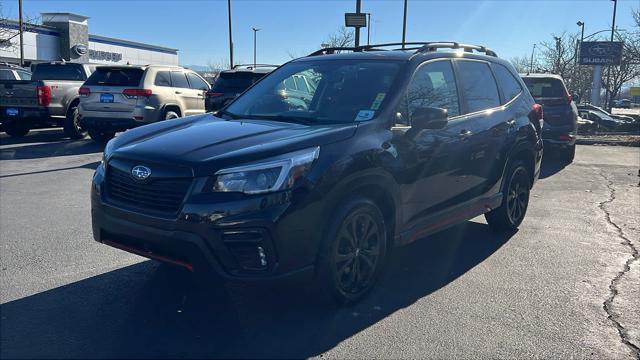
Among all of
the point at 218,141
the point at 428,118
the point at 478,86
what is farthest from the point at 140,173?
the point at 478,86

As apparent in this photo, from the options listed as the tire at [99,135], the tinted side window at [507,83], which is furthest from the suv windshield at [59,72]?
the tinted side window at [507,83]

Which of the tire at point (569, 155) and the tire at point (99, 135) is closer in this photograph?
the tire at point (569, 155)

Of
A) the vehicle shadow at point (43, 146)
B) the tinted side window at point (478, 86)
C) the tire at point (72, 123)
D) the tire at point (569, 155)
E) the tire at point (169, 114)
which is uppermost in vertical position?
the tinted side window at point (478, 86)

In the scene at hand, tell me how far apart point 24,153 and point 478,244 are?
9.58 meters

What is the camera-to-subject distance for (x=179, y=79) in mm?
13141

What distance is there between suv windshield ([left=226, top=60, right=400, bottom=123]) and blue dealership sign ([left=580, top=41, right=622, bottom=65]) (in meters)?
31.8

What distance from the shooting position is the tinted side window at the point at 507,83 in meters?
5.85

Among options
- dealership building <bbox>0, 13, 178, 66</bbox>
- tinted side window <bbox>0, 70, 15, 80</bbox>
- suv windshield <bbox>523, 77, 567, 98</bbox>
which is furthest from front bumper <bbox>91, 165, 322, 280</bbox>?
dealership building <bbox>0, 13, 178, 66</bbox>

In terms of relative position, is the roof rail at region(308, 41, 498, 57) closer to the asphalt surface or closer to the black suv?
A: the black suv

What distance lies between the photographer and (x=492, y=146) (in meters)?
5.34

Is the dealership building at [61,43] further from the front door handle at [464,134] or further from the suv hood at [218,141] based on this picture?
the front door handle at [464,134]

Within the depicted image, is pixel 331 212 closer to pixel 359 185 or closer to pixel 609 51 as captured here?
pixel 359 185

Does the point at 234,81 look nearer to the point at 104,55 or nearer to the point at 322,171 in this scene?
the point at 322,171

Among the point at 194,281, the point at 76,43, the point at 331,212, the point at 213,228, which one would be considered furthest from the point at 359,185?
the point at 76,43
